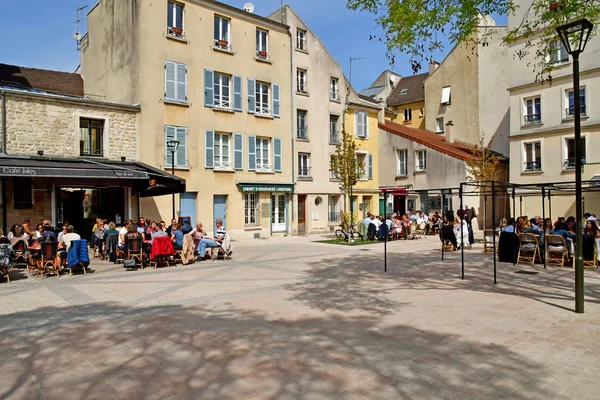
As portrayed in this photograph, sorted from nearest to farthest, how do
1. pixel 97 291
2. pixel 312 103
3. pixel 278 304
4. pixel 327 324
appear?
pixel 327 324 < pixel 278 304 < pixel 97 291 < pixel 312 103

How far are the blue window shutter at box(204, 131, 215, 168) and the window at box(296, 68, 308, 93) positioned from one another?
22.8ft

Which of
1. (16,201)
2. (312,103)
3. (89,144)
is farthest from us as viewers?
(312,103)

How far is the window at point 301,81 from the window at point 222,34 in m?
4.85

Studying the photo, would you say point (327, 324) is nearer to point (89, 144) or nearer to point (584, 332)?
point (584, 332)

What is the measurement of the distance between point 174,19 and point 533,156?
2060 centimetres

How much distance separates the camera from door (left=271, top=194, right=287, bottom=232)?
23.8 metres

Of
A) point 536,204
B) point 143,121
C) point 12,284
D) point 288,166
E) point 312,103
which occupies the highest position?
point 312,103

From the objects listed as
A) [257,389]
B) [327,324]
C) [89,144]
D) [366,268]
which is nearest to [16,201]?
[89,144]

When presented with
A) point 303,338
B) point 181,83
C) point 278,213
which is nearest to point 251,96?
point 181,83

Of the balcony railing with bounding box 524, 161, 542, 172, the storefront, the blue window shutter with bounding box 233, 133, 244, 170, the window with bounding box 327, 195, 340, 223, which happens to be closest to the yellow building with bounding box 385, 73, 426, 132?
the balcony railing with bounding box 524, 161, 542, 172

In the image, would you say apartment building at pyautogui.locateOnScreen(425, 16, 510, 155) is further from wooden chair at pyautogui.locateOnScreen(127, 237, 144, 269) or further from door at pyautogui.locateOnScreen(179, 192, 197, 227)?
wooden chair at pyautogui.locateOnScreen(127, 237, 144, 269)

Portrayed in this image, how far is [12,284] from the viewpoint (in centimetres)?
970

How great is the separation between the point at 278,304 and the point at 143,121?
13988 millimetres

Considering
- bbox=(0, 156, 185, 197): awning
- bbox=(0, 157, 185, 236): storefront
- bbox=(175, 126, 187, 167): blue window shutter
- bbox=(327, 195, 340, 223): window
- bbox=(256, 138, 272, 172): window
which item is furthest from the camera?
bbox=(327, 195, 340, 223): window
